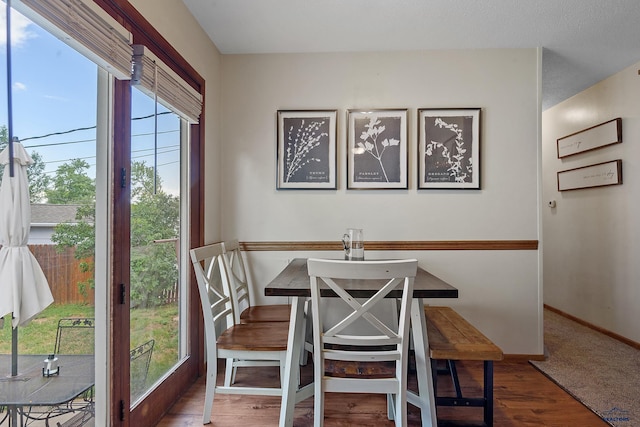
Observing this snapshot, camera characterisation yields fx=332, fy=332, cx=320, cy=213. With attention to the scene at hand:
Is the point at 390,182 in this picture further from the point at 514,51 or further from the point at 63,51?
the point at 63,51

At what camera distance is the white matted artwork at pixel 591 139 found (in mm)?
2963

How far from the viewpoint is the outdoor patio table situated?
1039 mm

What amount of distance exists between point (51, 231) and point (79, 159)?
303 millimetres

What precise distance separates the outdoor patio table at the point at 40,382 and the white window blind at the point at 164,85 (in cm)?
119

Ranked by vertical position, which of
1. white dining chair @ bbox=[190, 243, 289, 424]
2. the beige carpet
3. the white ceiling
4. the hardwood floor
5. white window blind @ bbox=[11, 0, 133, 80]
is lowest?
the hardwood floor


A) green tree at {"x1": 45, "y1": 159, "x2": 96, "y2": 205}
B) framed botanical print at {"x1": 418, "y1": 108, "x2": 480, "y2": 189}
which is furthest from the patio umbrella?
framed botanical print at {"x1": 418, "y1": 108, "x2": 480, "y2": 189}

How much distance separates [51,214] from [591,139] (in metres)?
4.21

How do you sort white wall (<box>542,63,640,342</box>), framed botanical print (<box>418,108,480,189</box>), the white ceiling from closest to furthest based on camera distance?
the white ceiling, framed botanical print (<box>418,108,480,189</box>), white wall (<box>542,63,640,342</box>)

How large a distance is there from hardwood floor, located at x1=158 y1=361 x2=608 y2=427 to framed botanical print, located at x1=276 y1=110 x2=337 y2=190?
143 centimetres

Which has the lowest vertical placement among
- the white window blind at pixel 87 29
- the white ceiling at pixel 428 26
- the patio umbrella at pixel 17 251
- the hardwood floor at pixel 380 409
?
the hardwood floor at pixel 380 409

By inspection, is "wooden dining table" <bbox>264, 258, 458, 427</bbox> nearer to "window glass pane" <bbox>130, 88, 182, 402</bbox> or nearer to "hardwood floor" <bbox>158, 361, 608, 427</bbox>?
"hardwood floor" <bbox>158, 361, 608, 427</bbox>

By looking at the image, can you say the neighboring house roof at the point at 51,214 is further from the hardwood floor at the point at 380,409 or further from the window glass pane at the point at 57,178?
the hardwood floor at the point at 380,409

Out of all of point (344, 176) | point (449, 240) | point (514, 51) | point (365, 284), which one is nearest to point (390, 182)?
point (344, 176)

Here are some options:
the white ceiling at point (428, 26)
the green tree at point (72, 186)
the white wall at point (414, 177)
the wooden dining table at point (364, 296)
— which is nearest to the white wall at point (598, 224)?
the white ceiling at point (428, 26)
